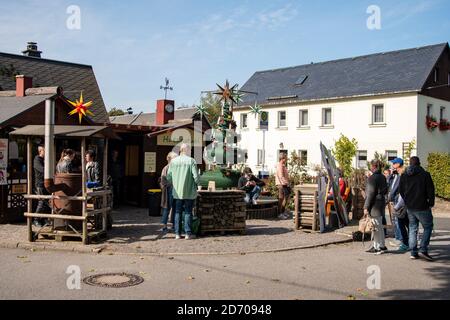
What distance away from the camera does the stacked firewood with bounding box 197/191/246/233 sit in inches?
430

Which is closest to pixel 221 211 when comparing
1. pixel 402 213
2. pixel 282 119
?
pixel 402 213

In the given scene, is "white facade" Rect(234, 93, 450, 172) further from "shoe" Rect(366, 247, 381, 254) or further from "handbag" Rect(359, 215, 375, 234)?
"shoe" Rect(366, 247, 381, 254)

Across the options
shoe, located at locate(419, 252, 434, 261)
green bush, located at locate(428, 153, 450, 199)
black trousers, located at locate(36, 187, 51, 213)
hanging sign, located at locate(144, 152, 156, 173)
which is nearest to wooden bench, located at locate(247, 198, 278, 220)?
hanging sign, located at locate(144, 152, 156, 173)

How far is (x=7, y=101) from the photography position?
46.9 ft

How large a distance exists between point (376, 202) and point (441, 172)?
60.2 ft

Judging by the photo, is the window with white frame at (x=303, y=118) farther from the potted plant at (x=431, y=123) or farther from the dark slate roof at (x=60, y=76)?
the dark slate roof at (x=60, y=76)

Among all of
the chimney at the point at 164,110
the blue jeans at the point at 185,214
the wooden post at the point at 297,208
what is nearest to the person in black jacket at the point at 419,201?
the wooden post at the point at 297,208

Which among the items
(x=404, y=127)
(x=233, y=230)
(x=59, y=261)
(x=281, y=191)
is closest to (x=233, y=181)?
(x=281, y=191)

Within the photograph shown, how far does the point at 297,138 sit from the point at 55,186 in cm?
2953

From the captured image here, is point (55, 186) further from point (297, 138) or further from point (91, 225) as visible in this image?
point (297, 138)

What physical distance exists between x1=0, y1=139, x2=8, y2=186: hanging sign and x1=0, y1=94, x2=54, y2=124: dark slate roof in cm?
61

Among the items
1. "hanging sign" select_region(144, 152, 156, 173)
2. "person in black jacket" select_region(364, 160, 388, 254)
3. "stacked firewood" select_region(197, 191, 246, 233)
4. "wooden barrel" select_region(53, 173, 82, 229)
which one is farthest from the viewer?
"hanging sign" select_region(144, 152, 156, 173)

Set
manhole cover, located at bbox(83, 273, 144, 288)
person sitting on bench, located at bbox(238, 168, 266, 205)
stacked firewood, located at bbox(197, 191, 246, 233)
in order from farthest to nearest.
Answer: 1. person sitting on bench, located at bbox(238, 168, 266, 205)
2. stacked firewood, located at bbox(197, 191, 246, 233)
3. manhole cover, located at bbox(83, 273, 144, 288)

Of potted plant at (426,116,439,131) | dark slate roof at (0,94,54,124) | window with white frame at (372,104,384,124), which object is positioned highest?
window with white frame at (372,104,384,124)
